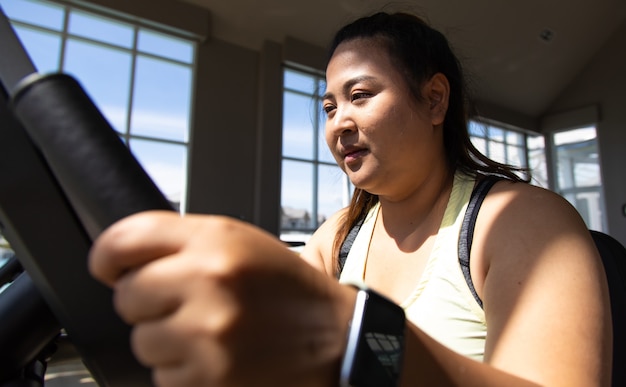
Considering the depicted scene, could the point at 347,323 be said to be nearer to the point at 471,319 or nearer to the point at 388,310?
the point at 388,310

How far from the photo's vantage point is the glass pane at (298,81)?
793cm

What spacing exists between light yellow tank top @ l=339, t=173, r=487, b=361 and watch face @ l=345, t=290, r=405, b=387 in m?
0.45

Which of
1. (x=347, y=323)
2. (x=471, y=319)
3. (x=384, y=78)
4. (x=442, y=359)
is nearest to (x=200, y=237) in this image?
(x=347, y=323)

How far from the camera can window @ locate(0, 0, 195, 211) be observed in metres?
5.98

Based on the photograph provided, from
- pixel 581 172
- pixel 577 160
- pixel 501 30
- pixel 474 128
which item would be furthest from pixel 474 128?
pixel 577 160

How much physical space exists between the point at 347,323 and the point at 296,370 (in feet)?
0.20

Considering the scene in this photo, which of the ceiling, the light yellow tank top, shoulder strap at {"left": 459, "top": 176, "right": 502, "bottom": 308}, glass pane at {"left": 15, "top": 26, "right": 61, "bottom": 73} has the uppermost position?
the ceiling

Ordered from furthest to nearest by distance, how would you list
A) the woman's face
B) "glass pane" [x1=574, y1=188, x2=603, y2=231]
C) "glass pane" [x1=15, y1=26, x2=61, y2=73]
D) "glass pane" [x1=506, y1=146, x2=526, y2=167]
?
"glass pane" [x1=506, y1=146, x2=526, y2=167], "glass pane" [x1=574, y1=188, x2=603, y2=231], "glass pane" [x1=15, y1=26, x2=61, y2=73], the woman's face

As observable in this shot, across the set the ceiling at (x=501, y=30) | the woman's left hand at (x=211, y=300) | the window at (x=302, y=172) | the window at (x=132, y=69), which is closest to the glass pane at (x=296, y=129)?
the window at (x=302, y=172)

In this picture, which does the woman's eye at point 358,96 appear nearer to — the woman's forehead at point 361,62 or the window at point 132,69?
the woman's forehead at point 361,62

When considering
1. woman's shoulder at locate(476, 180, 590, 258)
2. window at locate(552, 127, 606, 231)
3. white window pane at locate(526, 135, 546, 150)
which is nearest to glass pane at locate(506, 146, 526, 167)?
white window pane at locate(526, 135, 546, 150)

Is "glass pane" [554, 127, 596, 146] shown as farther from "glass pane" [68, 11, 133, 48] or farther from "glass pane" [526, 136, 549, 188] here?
"glass pane" [68, 11, 133, 48]

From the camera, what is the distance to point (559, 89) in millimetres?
11062

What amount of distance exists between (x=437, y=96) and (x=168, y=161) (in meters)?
6.34
